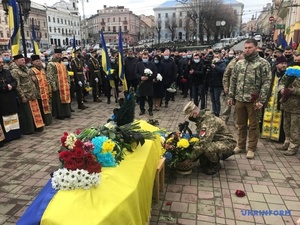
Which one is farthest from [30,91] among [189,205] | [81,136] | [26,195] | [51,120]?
[189,205]

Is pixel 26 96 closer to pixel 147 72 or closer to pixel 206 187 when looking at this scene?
pixel 147 72

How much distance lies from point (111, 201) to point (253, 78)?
354 cm

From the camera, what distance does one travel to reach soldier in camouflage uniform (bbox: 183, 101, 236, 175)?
4233 mm

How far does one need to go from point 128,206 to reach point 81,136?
42.2 inches

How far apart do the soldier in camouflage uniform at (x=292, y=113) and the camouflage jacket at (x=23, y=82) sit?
5.66 m

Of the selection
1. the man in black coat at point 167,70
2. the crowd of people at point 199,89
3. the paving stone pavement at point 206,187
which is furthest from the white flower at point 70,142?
the man in black coat at point 167,70

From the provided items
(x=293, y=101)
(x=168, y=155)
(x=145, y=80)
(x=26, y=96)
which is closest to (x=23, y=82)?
(x=26, y=96)

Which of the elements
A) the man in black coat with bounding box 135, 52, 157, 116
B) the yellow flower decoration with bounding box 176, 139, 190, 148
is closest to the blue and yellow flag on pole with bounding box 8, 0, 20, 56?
the man in black coat with bounding box 135, 52, 157, 116

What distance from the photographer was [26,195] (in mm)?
3949

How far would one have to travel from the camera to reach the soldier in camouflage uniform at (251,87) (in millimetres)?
4641

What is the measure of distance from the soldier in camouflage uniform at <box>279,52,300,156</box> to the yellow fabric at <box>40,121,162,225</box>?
138 inches

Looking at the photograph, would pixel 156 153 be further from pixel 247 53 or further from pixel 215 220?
pixel 247 53

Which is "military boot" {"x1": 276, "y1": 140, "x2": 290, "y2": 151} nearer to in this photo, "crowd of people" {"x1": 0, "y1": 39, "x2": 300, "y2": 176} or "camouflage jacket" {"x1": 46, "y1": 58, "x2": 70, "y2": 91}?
"crowd of people" {"x1": 0, "y1": 39, "x2": 300, "y2": 176}

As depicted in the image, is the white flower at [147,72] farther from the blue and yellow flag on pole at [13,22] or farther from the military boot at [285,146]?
the military boot at [285,146]
